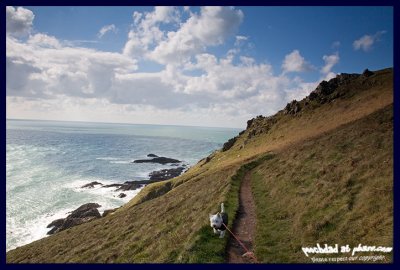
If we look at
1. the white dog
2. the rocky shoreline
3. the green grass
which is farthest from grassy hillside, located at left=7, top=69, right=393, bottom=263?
the rocky shoreline

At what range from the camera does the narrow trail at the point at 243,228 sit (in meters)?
15.9

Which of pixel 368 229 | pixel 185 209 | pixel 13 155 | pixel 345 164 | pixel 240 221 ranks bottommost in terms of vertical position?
pixel 13 155

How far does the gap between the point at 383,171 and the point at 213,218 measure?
11913 mm

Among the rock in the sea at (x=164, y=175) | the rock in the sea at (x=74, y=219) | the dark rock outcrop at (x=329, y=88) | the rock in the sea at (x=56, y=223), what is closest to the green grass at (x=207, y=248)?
the rock in the sea at (x=74, y=219)

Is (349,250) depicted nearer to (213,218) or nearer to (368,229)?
(368,229)

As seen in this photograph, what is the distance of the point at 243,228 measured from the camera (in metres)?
20.1

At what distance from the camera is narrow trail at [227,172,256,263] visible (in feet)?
52.2

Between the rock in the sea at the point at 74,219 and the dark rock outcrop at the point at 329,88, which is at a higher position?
the dark rock outcrop at the point at 329,88

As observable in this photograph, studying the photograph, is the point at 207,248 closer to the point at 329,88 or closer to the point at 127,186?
the point at 329,88

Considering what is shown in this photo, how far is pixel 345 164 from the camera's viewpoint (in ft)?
87.0

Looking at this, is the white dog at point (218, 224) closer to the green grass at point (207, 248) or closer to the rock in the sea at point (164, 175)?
the green grass at point (207, 248)

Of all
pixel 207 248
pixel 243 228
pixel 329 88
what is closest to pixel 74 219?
pixel 243 228

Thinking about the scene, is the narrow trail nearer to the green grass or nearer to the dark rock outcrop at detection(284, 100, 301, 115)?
the green grass
